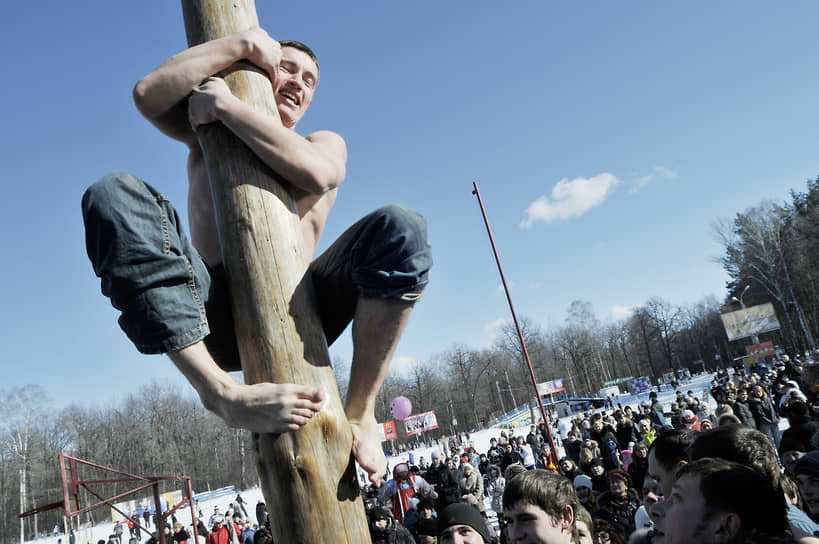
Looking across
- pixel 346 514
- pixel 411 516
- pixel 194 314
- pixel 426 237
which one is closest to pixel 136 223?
pixel 194 314

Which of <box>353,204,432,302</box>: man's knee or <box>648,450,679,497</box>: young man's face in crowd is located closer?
<box>353,204,432,302</box>: man's knee

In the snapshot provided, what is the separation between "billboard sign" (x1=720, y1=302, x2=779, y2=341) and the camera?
39406 mm

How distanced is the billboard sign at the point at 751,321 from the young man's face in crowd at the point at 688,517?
45.6m

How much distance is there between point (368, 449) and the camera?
1486mm

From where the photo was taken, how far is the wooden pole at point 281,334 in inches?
49.4

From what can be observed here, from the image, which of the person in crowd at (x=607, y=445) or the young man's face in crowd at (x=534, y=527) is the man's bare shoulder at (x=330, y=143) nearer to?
the young man's face in crowd at (x=534, y=527)

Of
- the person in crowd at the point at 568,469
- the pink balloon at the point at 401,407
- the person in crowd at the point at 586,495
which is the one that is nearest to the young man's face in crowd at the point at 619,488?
the person in crowd at the point at 586,495

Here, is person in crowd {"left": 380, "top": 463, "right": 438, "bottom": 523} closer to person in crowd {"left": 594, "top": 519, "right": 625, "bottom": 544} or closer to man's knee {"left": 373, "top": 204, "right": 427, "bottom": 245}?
person in crowd {"left": 594, "top": 519, "right": 625, "bottom": 544}

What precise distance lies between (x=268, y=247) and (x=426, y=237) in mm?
479

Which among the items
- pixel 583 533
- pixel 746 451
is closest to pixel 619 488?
pixel 583 533

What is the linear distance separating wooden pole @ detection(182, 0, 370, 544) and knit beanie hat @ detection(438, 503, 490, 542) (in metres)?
2.48

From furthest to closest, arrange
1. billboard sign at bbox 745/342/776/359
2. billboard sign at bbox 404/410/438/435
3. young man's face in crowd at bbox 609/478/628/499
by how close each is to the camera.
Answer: billboard sign at bbox 404/410/438/435 → billboard sign at bbox 745/342/776/359 → young man's face in crowd at bbox 609/478/628/499

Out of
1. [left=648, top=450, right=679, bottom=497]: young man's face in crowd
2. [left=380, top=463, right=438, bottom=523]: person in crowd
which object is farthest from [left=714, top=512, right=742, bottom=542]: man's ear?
[left=380, top=463, right=438, bottom=523]: person in crowd

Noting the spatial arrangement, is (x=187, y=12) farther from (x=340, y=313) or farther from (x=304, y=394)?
(x=304, y=394)
